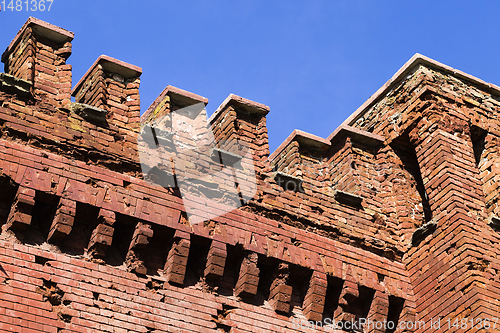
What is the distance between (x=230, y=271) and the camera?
35.0 feet

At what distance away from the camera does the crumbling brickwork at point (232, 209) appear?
9.48 m

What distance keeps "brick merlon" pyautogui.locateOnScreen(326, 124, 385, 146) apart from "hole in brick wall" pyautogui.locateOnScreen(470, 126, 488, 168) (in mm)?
1435

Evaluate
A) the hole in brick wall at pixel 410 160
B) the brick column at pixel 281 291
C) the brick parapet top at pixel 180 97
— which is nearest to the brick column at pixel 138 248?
the brick column at pixel 281 291

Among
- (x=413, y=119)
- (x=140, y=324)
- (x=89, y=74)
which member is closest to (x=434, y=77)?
(x=413, y=119)

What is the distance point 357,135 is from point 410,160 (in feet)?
3.21

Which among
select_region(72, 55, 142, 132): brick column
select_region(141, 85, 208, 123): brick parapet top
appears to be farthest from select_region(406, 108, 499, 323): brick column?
select_region(72, 55, 142, 132): brick column

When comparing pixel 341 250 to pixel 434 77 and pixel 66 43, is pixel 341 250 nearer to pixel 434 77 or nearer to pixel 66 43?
pixel 434 77

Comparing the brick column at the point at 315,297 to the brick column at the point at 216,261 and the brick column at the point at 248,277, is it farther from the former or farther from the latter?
the brick column at the point at 216,261

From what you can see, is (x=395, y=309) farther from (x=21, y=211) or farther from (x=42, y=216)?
(x=21, y=211)

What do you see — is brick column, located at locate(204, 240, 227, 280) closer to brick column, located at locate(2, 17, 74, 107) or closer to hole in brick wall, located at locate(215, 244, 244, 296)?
hole in brick wall, located at locate(215, 244, 244, 296)

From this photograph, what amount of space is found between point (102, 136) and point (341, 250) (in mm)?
3623

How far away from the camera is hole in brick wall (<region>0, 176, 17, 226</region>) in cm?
938

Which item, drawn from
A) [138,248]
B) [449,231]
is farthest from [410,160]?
[138,248]

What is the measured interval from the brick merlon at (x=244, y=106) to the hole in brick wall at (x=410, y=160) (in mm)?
2270
